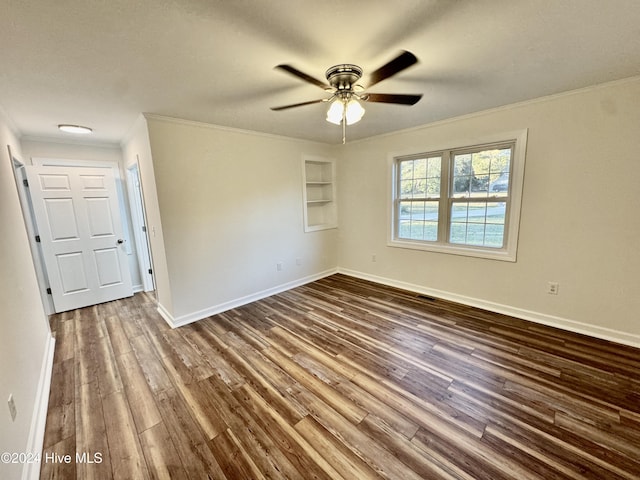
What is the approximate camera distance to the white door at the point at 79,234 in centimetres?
341

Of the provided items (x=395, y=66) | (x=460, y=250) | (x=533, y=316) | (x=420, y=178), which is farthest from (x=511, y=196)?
(x=395, y=66)

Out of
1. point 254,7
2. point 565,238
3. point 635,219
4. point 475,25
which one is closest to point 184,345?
point 254,7

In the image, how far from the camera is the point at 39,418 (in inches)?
67.3

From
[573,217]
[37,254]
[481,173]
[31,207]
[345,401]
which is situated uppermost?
[481,173]

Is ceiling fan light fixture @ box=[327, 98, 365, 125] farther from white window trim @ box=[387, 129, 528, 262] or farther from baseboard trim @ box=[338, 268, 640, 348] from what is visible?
→ baseboard trim @ box=[338, 268, 640, 348]

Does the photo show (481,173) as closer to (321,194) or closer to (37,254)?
(321,194)

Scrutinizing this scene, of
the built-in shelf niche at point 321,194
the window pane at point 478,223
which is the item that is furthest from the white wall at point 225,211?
the window pane at point 478,223

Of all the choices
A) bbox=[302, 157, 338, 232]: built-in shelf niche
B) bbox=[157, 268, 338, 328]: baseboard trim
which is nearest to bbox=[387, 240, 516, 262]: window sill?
bbox=[302, 157, 338, 232]: built-in shelf niche

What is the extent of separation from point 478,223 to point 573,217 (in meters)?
0.88

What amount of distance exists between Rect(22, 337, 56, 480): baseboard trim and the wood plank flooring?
0.19 ft

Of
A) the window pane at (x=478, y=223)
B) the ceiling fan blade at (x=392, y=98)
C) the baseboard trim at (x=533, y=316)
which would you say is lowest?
the baseboard trim at (x=533, y=316)

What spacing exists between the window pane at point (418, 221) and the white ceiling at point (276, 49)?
151 centimetres

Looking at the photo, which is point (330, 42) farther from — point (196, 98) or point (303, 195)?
point (303, 195)

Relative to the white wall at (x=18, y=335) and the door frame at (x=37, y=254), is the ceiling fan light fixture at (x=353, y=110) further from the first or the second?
the door frame at (x=37, y=254)
